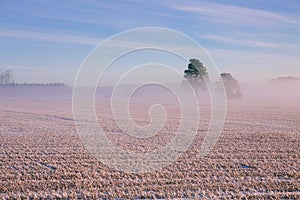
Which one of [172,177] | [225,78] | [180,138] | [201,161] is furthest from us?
[225,78]

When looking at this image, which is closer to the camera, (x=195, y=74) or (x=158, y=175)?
(x=158, y=175)

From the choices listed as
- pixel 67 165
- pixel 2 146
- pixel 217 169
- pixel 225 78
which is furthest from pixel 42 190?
pixel 225 78

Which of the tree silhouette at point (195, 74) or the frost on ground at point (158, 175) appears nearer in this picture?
the frost on ground at point (158, 175)

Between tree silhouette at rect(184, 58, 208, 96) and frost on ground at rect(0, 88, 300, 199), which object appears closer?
frost on ground at rect(0, 88, 300, 199)

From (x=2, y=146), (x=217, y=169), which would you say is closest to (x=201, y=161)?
(x=217, y=169)

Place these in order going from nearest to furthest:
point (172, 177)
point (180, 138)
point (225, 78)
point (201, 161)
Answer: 1. point (172, 177)
2. point (201, 161)
3. point (180, 138)
4. point (225, 78)

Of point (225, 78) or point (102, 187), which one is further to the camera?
point (225, 78)

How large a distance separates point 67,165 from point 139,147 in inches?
248

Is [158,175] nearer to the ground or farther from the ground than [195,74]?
nearer to the ground

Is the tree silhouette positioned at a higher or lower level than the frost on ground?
higher

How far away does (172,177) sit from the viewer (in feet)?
43.4

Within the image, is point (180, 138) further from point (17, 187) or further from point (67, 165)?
point (17, 187)

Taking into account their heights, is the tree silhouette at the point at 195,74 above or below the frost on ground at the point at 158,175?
above

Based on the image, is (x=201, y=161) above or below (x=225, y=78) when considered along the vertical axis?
below
